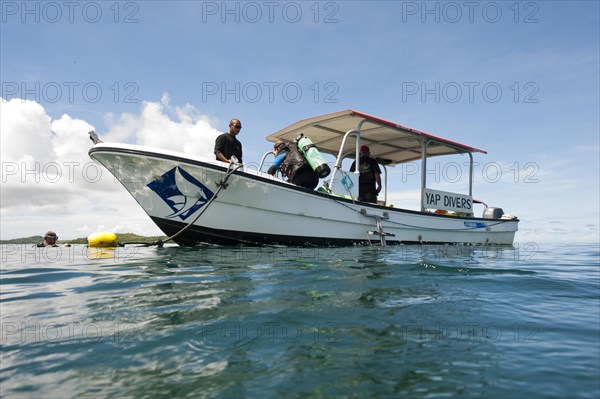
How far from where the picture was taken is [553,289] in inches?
145

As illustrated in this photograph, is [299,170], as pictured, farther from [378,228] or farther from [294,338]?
[294,338]

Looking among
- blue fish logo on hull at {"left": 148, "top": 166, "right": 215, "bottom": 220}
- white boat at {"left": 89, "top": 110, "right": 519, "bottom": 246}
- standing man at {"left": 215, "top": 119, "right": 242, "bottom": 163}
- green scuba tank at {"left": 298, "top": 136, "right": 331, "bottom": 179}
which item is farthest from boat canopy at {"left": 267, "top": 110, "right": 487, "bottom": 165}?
blue fish logo on hull at {"left": 148, "top": 166, "right": 215, "bottom": 220}

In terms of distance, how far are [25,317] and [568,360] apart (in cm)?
318

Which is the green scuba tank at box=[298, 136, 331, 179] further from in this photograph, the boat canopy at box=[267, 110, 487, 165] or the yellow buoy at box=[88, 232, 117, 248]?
the yellow buoy at box=[88, 232, 117, 248]

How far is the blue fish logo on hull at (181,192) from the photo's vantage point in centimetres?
609

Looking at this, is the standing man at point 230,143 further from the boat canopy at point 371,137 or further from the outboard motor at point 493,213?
the outboard motor at point 493,213

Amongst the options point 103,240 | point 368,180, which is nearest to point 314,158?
point 368,180

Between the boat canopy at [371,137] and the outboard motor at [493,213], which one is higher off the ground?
the boat canopy at [371,137]

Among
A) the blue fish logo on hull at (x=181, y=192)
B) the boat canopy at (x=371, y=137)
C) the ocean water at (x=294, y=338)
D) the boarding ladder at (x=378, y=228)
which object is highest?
the boat canopy at (x=371, y=137)

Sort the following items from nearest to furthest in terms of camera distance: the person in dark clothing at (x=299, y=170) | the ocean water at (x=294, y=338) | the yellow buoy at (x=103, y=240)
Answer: the ocean water at (x=294, y=338) → the person in dark clothing at (x=299, y=170) → the yellow buoy at (x=103, y=240)

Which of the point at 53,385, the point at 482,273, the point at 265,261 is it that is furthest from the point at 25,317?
the point at 482,273

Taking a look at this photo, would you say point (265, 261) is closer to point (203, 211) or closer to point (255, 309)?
point (203, 211)

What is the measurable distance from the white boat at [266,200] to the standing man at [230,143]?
2.39 feet

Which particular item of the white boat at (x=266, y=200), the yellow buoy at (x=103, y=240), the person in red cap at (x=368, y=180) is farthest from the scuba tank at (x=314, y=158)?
the yellow buoy at (x=103, y=240)
